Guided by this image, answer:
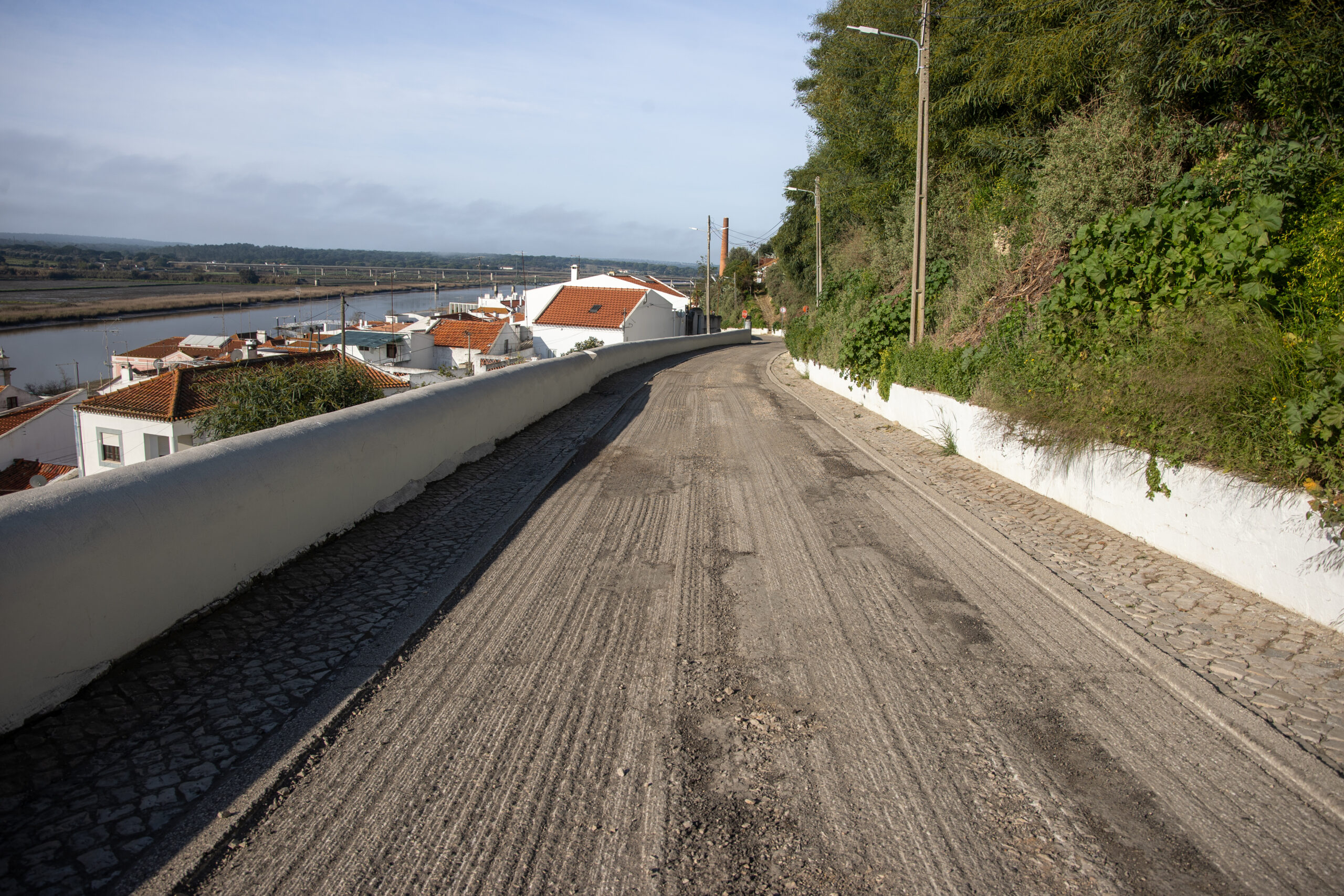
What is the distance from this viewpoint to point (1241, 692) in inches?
161

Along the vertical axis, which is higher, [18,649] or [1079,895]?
[18,649]

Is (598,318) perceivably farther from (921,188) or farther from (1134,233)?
(1134,233)

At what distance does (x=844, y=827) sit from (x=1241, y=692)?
2.59 m

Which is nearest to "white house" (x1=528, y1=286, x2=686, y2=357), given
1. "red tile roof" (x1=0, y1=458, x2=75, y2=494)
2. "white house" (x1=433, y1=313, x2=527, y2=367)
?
"white house" (x1=433, y1=313, x2=527, y2=367)

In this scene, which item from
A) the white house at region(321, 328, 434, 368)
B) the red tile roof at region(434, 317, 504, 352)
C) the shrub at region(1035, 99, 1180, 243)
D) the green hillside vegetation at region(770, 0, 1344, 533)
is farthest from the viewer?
the red tile roof at region(434, 317, 504, 352)

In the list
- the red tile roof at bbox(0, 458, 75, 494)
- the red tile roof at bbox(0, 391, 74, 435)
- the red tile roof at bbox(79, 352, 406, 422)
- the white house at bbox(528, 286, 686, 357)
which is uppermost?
the white house at bbox(528, 286, 686, 357)

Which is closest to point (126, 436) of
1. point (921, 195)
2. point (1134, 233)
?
point (921, 195)

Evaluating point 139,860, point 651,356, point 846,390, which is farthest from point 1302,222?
point 651,356

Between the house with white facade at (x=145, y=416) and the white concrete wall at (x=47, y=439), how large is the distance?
11.4 metres

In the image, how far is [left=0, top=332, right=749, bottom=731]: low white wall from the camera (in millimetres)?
3451

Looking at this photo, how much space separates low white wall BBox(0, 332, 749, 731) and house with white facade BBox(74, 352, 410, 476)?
2094cm

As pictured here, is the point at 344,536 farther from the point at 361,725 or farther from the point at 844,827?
the point at 844,827

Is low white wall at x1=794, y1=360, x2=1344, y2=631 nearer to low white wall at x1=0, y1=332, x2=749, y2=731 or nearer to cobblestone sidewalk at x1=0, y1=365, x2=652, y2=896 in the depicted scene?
cobblestone sidewalk at x1=0, y1=365, x2=652, y2=896

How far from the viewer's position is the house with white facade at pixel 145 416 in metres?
25.8
